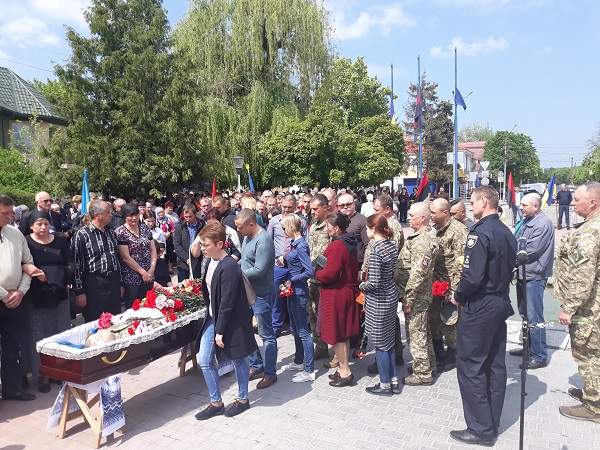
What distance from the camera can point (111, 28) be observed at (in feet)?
61.3

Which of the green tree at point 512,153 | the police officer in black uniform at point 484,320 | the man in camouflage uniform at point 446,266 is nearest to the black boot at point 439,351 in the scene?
the man in camouflage uniform at point 446,266

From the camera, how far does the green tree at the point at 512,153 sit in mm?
73375

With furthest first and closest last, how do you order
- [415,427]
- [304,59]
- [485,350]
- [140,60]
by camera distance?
[304,59] < [140,60] < [415,427] < [485,350]

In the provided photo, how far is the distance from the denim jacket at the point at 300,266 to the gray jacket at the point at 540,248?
256 cm

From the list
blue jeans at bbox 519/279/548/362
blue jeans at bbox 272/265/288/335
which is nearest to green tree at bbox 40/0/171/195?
blue jeans at bbox 272/265/288/335

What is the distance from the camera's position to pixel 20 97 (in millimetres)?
36688

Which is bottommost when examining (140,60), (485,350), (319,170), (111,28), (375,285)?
(485,350)

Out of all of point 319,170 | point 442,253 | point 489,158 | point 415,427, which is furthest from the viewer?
point 489,158

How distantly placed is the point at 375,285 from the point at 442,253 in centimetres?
117

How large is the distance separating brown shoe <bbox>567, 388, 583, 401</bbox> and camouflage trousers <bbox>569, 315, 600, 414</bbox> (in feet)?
1.14

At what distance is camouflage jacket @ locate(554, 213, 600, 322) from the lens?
4.16 metres

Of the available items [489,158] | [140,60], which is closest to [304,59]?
[140,60]

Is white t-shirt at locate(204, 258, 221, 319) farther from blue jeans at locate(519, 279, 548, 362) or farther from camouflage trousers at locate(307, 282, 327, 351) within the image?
blue jeans at locate(519, 279, 548, 362)

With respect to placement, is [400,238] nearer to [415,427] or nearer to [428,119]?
[415,427]
